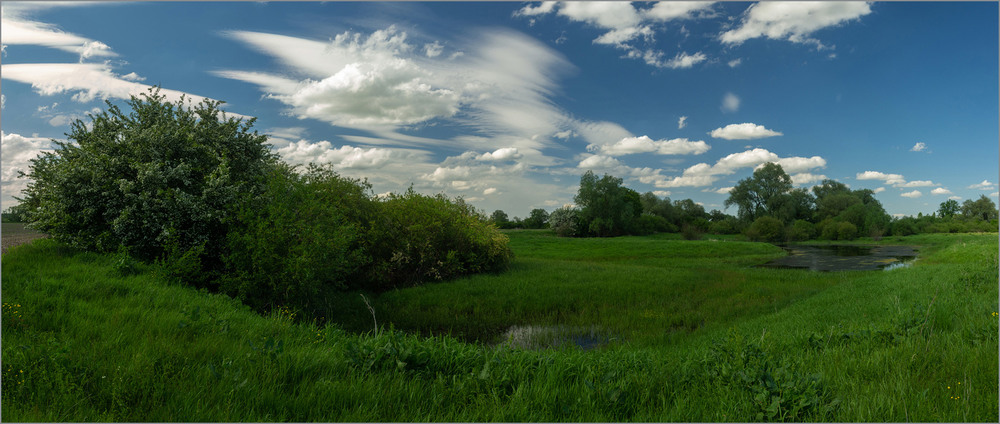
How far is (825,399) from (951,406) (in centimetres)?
123

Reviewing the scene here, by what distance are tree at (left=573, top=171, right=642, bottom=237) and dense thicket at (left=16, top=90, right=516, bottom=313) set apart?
6582 centimetres

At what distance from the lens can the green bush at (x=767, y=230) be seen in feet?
264

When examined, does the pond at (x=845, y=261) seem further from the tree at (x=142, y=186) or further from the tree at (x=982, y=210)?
the tree at (x=142, y=186)

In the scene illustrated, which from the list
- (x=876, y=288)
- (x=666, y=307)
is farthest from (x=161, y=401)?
(x=876, y=288)

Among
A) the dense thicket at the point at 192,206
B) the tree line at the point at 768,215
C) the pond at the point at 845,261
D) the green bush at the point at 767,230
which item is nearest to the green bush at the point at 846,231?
the tree line at the point at 768,215

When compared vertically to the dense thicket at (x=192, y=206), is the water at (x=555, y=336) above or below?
below

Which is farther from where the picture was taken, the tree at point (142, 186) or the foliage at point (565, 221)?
the foliage at point (565, 221)

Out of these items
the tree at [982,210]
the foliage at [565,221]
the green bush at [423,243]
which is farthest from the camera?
the foliage at [565,221]

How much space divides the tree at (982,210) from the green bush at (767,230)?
24703 millimetres

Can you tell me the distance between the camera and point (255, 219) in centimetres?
1344

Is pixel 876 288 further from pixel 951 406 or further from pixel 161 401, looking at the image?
Result: pixel 161 401

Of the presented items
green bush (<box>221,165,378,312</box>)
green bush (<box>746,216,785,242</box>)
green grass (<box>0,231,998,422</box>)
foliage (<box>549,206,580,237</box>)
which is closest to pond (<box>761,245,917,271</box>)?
green bush (<box>746,216,785,242</box>)

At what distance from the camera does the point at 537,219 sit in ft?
308

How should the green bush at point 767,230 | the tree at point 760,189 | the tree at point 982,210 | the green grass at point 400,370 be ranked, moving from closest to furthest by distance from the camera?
the green grass at point 400,370
the tree at point 982,210
the green bush at point 767,230
the tree at point 760,189
